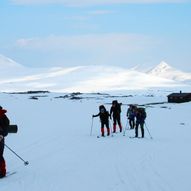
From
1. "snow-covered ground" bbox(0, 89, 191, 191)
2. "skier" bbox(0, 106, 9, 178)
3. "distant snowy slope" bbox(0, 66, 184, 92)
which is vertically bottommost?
"snow-covered ground" bbox(0, 89, 191, 191)

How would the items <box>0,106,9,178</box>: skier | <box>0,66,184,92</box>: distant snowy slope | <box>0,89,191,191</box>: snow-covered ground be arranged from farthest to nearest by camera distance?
<box>0,66,184,92</box>: distant snowy slope < <box>0,106,9,178</box>: skier < <box>0,89,191,191</box>: snow-covered ground

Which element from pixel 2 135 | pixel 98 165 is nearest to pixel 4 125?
pixel 2 135

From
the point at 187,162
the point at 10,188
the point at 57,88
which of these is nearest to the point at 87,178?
the point at 10,188

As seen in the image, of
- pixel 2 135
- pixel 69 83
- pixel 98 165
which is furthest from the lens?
pixel 69 83

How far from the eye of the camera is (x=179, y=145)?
18.6 m

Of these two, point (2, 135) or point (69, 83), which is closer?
point (2, 135)

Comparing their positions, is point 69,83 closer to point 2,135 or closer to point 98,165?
point 98,165

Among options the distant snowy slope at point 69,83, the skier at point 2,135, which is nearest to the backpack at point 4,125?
the skier at point 2,135

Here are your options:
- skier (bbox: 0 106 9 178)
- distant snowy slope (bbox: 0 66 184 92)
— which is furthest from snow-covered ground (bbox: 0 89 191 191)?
distant snowy slope (bbox: 0 66 184 92)

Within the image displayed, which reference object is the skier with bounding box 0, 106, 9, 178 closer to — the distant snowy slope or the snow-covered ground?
the snow-covered ground

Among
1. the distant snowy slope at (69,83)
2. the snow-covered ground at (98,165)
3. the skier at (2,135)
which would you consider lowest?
the snow-covered ground at (98,165)

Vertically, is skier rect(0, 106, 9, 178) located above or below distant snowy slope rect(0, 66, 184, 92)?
below

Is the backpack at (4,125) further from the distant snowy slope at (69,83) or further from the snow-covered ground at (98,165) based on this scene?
the distant snowy slope at (69,83)

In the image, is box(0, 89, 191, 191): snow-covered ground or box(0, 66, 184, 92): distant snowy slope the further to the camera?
box(0, 66, 184, 92): distant snowy slope
